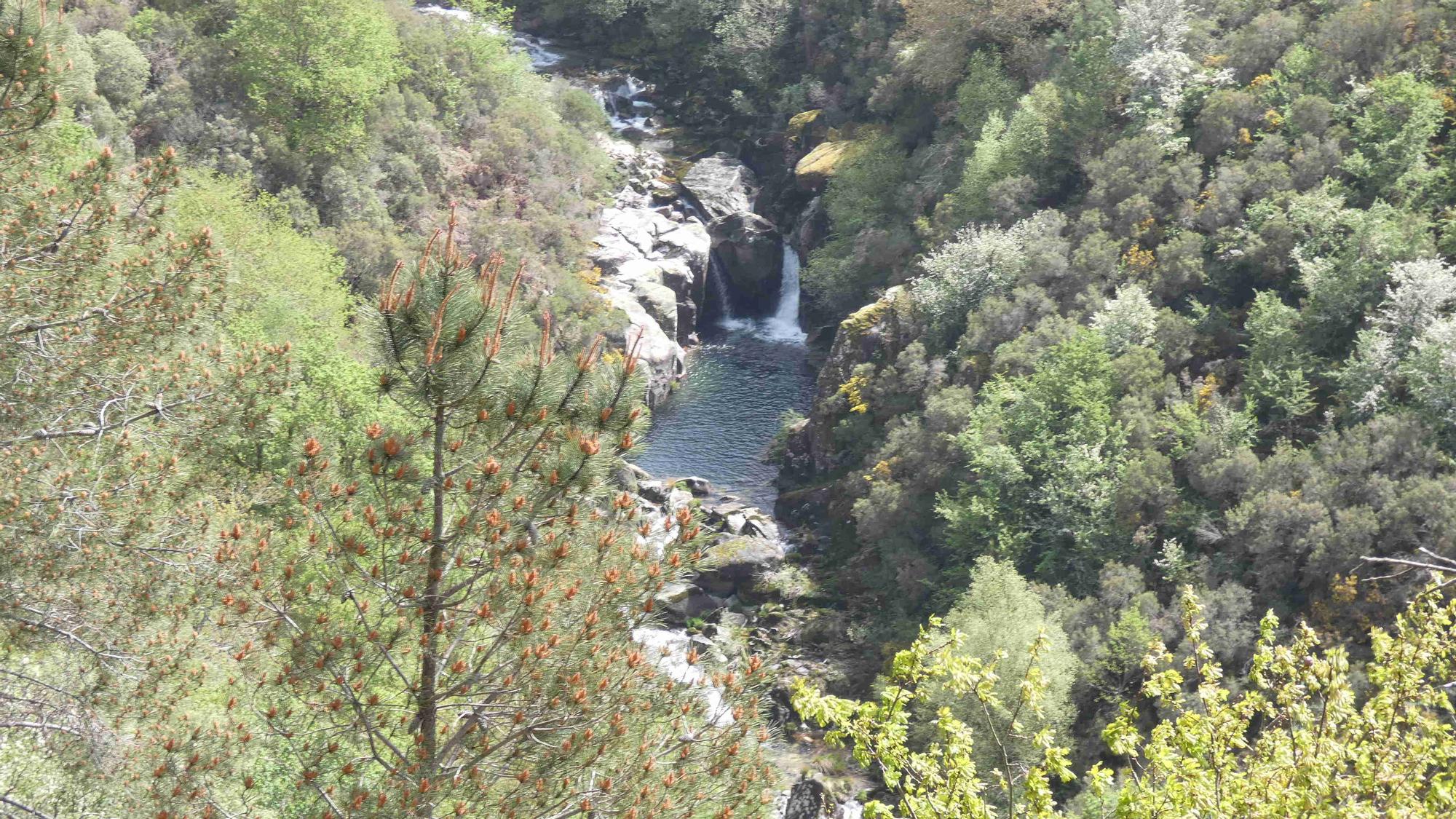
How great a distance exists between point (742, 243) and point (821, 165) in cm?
598

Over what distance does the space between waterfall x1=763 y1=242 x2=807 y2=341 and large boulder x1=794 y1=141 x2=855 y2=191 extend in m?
3.92

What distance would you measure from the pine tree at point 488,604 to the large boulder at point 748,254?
152 feet

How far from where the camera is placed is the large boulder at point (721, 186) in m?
55.6

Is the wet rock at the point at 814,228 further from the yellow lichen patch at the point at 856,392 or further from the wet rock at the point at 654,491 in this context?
the wet rock at the point at 654,491

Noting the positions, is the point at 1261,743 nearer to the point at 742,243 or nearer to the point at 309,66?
the point at 309,66

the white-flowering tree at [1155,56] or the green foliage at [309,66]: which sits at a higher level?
the white-flowering tree at [1155,56]

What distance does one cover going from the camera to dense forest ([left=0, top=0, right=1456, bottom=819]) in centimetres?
830

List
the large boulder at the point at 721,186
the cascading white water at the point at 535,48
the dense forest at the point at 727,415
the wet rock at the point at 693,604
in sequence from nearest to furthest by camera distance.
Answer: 1. the dense forest at the point at 727,415
2. the wet rock at the point at 693,604
3. the large boulder at the point at 721,186
4. the cascading white water at the point at 535,48

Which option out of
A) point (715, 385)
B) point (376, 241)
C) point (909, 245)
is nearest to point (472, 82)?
point (376, 241)

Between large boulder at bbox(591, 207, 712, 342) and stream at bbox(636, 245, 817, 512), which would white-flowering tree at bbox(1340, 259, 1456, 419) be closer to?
→ stream at bbox(636, 245, 817, 512)

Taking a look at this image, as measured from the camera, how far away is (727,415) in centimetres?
4428

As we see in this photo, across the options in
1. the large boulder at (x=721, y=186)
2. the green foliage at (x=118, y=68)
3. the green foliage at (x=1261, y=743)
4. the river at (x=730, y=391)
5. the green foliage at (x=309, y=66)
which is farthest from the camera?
the large boulder at (x=721, y=186)

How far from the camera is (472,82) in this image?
49906 millimetres

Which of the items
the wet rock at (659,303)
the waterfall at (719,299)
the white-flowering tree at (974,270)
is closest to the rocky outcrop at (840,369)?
the white-flowering tree at (974,270)
